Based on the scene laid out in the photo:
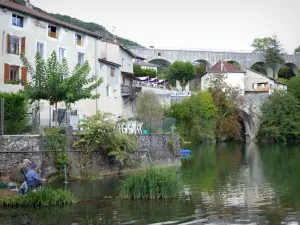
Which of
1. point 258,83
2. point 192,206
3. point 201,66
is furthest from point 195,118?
point 192,206

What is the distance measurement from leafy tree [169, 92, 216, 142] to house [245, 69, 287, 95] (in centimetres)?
1906

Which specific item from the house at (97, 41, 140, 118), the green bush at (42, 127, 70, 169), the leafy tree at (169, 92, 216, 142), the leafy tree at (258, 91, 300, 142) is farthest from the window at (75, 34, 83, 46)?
the leafy tree at (258, 91, 300, 142)

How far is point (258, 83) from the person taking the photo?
77625mm

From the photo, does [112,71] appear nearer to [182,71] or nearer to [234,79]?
[182,71]

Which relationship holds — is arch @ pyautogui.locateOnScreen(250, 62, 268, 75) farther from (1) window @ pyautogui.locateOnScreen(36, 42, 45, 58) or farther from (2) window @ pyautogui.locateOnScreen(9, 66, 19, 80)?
(2) window @ pyautogui.locateOnScreen(9, 66, 19, 80)

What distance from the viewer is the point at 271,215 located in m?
14.0

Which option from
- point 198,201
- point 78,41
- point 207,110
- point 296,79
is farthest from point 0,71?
point 296,79

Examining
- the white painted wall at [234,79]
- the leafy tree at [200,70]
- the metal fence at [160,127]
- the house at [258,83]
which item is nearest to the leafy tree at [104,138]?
the metal fence at [160,127]

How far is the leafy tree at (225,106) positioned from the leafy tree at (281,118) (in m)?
4.59

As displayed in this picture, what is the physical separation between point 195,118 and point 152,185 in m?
43.1

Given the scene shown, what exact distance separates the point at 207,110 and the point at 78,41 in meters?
27.5

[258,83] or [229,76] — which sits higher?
[229,76]

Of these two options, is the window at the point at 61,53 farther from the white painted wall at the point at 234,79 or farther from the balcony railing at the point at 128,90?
the white painted wall at the point at 234,79

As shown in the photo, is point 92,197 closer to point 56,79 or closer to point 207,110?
point 56,79
